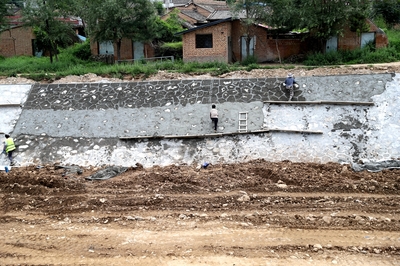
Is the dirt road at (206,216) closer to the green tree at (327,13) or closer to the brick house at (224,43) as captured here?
the green tree at (327,13)

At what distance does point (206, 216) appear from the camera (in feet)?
39.7

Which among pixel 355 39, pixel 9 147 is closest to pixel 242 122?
pixel 9 147

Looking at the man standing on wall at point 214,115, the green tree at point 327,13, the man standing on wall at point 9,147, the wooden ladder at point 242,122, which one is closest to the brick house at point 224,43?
the green tree at point 327,13

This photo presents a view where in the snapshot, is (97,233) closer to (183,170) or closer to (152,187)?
(152,187)

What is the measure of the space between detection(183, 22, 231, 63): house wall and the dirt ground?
13.6 m

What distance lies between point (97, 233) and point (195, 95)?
33.2ft

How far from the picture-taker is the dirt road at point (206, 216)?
32.7 ft

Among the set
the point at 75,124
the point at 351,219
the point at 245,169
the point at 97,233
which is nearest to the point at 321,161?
the point at 245,169

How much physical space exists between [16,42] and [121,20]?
11744mm

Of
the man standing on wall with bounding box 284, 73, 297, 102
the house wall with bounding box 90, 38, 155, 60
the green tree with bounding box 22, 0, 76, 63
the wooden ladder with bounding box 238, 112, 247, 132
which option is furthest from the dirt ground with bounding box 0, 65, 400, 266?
the house wall with bounding box 90, 38, 155, 60

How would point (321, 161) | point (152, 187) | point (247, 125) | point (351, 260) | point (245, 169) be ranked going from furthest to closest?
point (247, 125), point (321, 161), point (245, 169), point (152, 187), point (351, 260)

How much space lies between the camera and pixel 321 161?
16547 mm

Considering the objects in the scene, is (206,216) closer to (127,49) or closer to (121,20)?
(121,20)

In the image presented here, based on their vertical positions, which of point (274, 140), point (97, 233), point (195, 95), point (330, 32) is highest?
point (330, 32)
